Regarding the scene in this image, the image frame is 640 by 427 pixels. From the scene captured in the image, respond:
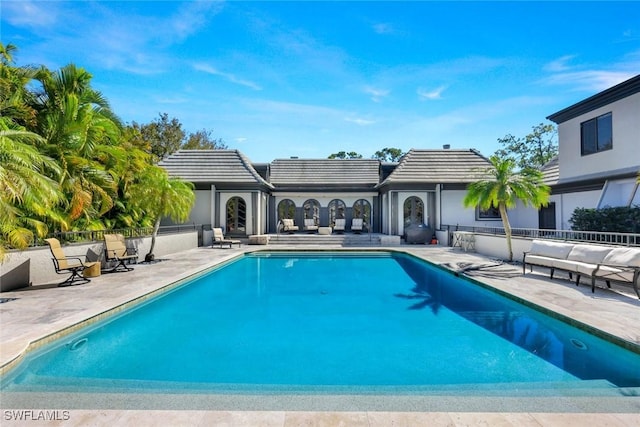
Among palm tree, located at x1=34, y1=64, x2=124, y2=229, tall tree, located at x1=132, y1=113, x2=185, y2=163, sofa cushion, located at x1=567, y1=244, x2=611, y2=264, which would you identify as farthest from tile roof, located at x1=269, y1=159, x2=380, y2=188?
sofa cushion, located at x1=567, y1=244, x2=611, y2=264

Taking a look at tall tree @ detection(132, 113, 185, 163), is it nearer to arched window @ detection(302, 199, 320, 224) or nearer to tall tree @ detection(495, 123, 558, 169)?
arched window @ detection(302, 199, 320, 224)

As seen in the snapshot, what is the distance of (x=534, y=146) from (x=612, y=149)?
28086 millimetres

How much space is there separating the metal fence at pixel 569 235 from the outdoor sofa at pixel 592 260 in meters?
0.75

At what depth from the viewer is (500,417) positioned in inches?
111

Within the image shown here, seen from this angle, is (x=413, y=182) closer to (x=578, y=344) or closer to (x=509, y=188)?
(x=509, y=188)

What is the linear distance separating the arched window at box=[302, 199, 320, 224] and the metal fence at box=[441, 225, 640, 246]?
8377 mm

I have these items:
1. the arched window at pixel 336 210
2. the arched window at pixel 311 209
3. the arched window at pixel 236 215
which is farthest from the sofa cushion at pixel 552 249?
the arched window at pixel 236 215

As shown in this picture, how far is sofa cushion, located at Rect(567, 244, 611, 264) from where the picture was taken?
741 centimetres

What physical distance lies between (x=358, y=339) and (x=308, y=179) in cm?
1763

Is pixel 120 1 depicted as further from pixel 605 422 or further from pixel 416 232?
pixel 416 232

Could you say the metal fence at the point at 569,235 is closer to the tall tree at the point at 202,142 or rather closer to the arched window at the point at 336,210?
the arched window at the point at 336,210

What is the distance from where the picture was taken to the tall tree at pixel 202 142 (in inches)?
1310

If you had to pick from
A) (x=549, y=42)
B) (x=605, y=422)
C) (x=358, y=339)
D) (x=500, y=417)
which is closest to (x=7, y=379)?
(x=358, y=339)

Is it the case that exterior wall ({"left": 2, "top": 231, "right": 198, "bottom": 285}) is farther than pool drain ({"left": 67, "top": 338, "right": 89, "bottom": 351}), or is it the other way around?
exterior wall ({"left": 2, "top": 231, "right": 198, "bottom": 285})
